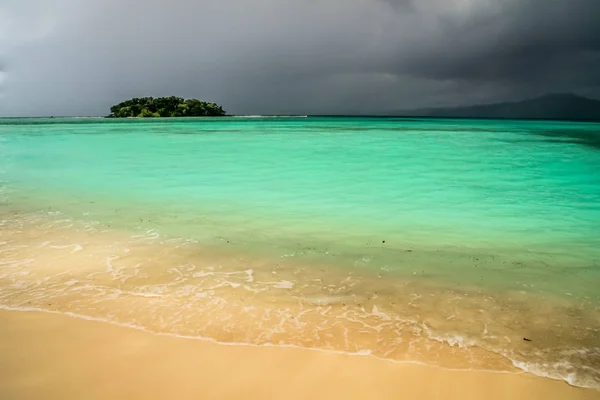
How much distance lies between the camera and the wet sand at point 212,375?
8.26 feet

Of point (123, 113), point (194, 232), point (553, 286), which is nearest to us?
point (553, 286)

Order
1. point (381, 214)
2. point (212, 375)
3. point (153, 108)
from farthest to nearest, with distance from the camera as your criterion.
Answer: point (153, 108), point (381, 214), point (212, 375)

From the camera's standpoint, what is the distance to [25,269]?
14.7 ft

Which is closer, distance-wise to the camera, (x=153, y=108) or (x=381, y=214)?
(x=381, y=214)

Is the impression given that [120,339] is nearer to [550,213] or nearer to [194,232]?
[194,232]

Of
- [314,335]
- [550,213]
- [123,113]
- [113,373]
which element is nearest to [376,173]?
[550,213]

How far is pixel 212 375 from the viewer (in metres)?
2.68

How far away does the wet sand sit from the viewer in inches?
99.1

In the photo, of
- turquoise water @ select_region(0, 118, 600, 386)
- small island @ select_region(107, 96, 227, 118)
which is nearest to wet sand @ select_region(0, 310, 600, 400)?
turquoise water @ select_region(0, 118, 600, 386)

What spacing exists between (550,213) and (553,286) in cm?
409

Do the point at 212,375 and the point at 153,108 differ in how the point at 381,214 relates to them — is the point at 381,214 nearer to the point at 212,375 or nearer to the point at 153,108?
the point at 212,375

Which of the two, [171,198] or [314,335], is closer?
[314,335]

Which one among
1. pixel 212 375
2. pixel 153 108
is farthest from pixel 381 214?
pixel 153 108

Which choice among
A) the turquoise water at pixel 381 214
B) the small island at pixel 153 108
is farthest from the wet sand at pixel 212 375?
the small island at pixel 153 108
